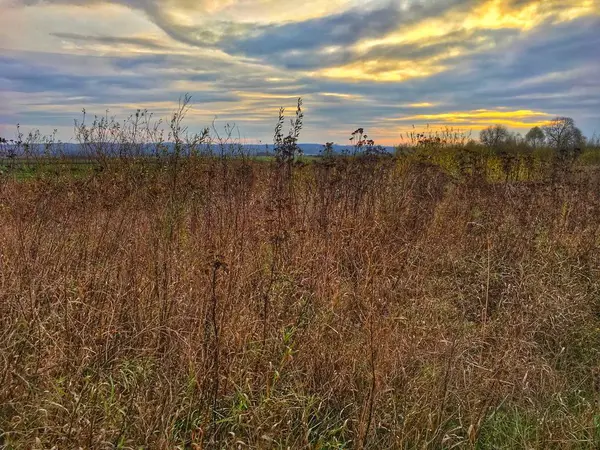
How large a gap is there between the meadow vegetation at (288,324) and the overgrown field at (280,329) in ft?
0.05

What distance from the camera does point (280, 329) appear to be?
2.96 metres

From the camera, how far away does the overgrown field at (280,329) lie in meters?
2.24

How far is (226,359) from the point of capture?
253cm

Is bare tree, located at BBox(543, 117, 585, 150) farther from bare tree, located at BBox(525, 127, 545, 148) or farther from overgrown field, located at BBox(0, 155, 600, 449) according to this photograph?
overgrown field, located at BBox(0, 155, 600, 449)

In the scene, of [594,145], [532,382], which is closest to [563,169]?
[532,382]

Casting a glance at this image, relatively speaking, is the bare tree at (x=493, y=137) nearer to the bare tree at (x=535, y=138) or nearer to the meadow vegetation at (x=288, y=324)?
the bare tree at (x=535, y=138)

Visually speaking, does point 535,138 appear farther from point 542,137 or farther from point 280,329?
point 280,329

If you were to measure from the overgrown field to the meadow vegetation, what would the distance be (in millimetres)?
16

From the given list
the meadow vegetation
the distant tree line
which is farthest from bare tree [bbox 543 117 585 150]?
the meadow vegetation

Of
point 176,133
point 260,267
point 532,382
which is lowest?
point 532,382

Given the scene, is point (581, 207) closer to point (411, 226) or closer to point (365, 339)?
point (411, 226)

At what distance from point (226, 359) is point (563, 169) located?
277 inches

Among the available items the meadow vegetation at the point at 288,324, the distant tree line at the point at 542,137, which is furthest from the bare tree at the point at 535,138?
the meadow vegetation at the point at 288,324

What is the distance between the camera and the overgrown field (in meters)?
2.24
